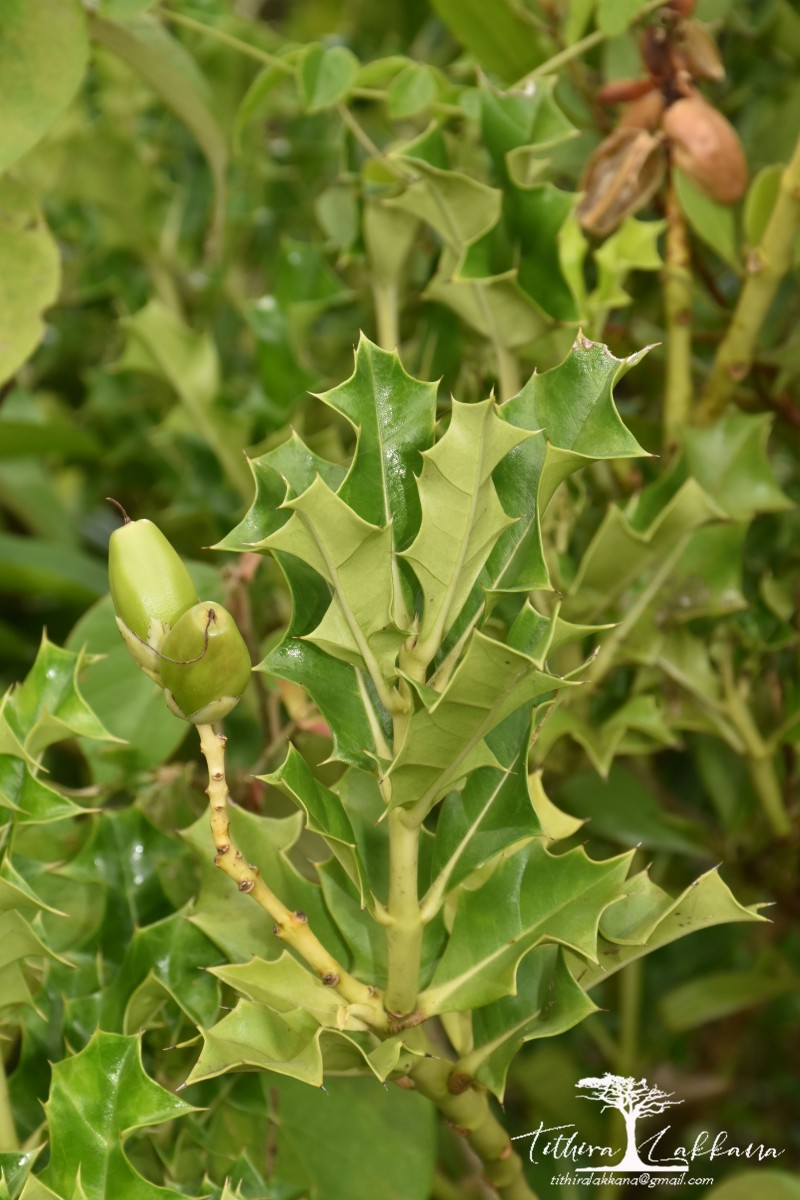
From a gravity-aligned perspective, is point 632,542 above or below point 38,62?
below

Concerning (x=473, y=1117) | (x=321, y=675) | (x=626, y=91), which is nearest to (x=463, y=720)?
(x=321, y=675)

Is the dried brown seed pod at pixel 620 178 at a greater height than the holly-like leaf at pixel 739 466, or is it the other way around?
the dried brown seed pod at pixel 620 178

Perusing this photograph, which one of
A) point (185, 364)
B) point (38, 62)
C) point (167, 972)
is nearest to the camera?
point (167, 972)

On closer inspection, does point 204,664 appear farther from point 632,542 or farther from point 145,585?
point 632,542

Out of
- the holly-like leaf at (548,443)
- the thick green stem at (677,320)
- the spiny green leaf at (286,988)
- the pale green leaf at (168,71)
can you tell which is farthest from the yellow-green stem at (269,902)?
the pale green leaf at (168,71)

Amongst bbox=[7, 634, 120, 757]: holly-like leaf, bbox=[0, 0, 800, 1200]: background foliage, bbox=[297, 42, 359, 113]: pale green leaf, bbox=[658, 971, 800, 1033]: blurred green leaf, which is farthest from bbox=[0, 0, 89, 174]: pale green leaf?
bbox=[658, 971, 800, 1033]: blurred green leaf

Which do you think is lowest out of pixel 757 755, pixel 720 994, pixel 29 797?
pixel 720 994

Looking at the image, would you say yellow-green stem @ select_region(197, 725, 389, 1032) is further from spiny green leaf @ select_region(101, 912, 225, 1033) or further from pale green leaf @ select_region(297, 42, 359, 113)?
pale green leaf @ select_region(297, 42, 359, 113)

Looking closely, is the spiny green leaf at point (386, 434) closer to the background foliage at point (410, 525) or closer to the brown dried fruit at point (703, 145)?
the background foliage at point (410, 525)
